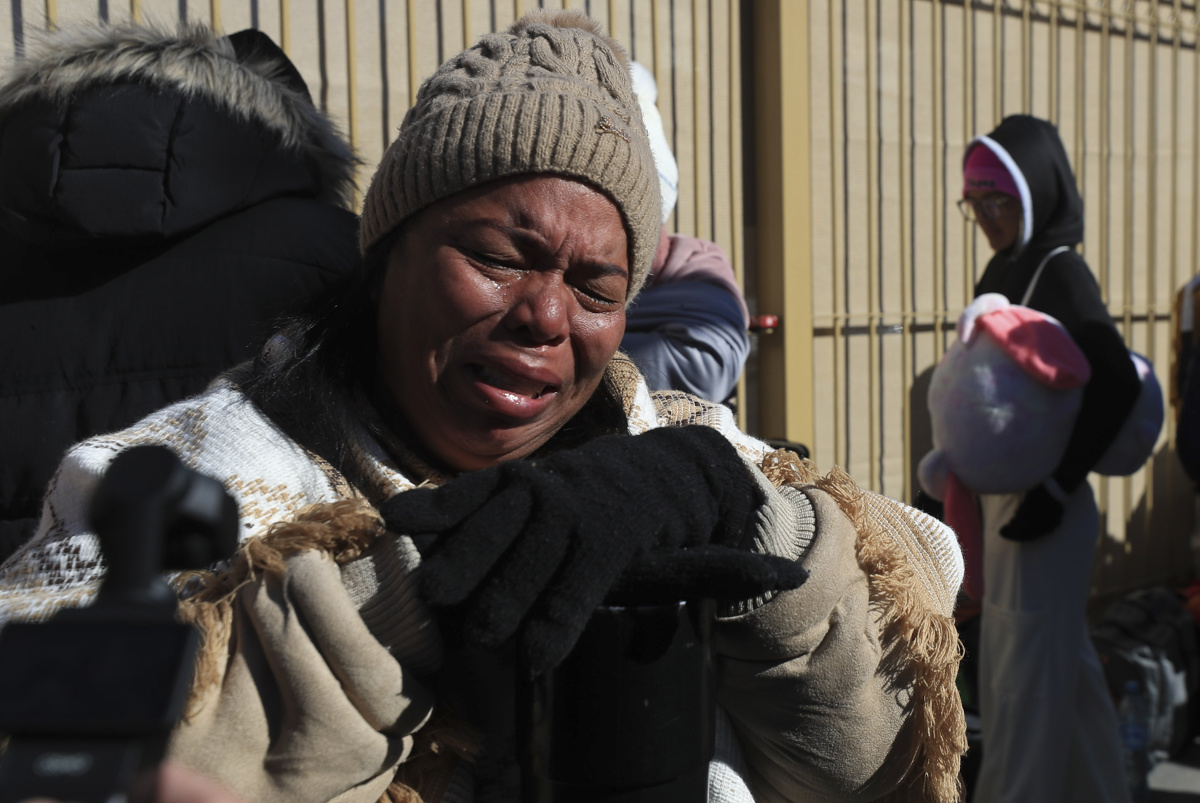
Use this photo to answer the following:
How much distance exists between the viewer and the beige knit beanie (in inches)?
46.7

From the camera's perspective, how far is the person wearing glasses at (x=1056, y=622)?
313 cm

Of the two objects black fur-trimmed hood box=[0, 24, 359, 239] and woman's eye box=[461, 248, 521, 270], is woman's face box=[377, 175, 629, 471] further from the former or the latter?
black fur-trimmed hood box=[0, 24, 359, 239]

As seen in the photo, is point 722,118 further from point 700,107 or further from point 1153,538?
point 1153,538

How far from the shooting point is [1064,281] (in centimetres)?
339

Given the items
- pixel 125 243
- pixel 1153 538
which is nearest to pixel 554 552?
pixel 125 243

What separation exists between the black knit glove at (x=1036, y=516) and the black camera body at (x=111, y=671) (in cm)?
322

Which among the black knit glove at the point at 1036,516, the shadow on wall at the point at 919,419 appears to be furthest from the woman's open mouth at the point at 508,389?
the shadow on wall at the point at 919,419

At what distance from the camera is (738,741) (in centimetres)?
111

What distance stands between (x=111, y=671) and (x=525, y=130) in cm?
90

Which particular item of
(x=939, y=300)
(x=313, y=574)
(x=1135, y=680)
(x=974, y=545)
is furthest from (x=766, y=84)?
(x=313, y=574)

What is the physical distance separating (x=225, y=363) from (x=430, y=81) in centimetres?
59

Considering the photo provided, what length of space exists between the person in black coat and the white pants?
2646 millimetres

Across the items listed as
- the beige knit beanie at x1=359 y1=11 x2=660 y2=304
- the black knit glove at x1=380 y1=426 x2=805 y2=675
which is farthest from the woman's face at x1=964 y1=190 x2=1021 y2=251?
the black knit glove at x1=380 y1=426 x2=805 y2=675

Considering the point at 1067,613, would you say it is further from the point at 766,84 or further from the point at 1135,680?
the point at 766,84
